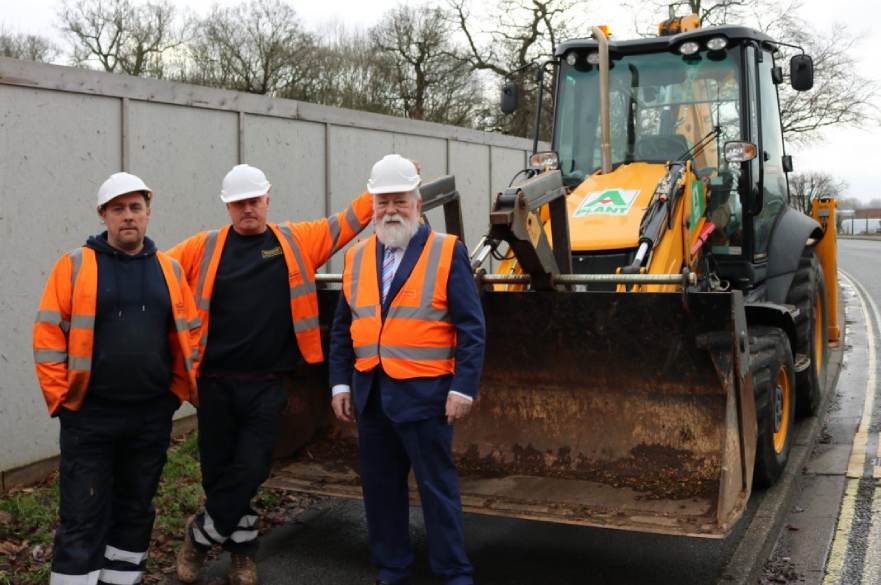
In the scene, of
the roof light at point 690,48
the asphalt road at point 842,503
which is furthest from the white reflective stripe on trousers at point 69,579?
the roof light at point 690,48

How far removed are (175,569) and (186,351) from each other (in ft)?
4.50

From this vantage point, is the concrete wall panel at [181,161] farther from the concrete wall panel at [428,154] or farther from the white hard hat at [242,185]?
the concrete wall panel at [428,154]

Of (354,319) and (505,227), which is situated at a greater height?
(505,227)

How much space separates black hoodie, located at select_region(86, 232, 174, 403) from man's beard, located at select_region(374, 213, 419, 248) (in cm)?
100

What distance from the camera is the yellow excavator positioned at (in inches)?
195

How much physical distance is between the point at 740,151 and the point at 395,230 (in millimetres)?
3448

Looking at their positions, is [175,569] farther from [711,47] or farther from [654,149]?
[711,47]

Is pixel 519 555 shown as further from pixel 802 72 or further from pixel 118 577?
pixel 802 72

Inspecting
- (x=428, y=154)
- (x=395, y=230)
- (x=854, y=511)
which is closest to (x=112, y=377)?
(x=395, y=230)

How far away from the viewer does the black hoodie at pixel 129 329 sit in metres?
4.22

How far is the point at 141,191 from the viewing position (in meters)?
4.38

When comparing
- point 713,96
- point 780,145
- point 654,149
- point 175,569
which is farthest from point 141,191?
point 780,145

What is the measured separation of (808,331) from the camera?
7555 millimetres

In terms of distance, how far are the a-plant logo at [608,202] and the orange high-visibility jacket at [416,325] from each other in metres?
2.27
